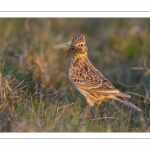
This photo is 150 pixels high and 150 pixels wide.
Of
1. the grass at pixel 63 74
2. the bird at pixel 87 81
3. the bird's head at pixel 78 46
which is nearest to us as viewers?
the grass at pixel 63 74

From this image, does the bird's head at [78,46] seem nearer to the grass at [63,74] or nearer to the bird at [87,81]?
the bird at [87,81]

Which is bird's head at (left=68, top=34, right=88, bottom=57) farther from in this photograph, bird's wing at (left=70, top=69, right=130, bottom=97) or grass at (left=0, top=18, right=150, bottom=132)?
bird's wing at (left=70, top=69, right=130, bottom=97)

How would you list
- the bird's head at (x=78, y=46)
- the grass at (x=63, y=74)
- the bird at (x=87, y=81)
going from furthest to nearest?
the bird's head at (x=78, y=46) → the bird at (x=87, y=81) → the grass at (x=63, y=74)

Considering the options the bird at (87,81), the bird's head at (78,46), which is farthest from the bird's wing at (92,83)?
the bird's head at (78,46)

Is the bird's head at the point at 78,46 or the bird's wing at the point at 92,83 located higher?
the bird's head at the point at 78,46

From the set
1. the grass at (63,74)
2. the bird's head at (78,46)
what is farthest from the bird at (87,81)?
the grass at (63,74)

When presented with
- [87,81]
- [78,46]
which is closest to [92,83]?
[87,81]

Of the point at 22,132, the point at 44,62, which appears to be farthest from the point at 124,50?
the point at 22,132

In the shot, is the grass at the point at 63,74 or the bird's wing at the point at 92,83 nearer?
the grass at the point at 63,74
